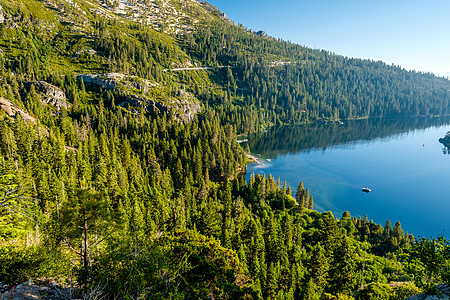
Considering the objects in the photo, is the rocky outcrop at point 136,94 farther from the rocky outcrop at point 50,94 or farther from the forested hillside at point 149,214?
the rocky outcrop at point 50,94

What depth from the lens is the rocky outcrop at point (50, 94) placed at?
133 metres

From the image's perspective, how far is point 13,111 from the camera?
100 metres

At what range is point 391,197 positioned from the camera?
11831 centimetres

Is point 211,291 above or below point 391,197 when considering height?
above

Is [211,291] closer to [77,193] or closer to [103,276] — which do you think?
[103,276]

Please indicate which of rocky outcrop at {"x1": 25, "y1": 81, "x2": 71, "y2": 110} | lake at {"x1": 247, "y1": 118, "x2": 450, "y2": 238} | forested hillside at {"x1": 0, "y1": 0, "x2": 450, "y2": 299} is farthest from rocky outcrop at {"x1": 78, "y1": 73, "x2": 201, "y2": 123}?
lake at {"x1": 247, "y1": 118, "x2": 450, "y2": 238}

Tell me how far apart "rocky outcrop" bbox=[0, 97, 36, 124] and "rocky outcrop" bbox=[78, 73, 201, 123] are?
5753cm

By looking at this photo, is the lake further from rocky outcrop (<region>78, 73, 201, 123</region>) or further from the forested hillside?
rocky outcrop (<region>78, 73, 201, 123</region>)

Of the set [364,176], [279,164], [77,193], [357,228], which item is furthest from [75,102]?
[364,176]

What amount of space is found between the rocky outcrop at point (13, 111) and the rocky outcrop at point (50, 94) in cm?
2919

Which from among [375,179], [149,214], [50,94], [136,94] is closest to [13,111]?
[50,94]

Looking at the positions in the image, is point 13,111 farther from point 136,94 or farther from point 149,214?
point 149,214

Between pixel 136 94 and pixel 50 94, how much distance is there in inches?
1930

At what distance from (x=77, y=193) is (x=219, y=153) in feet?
368
